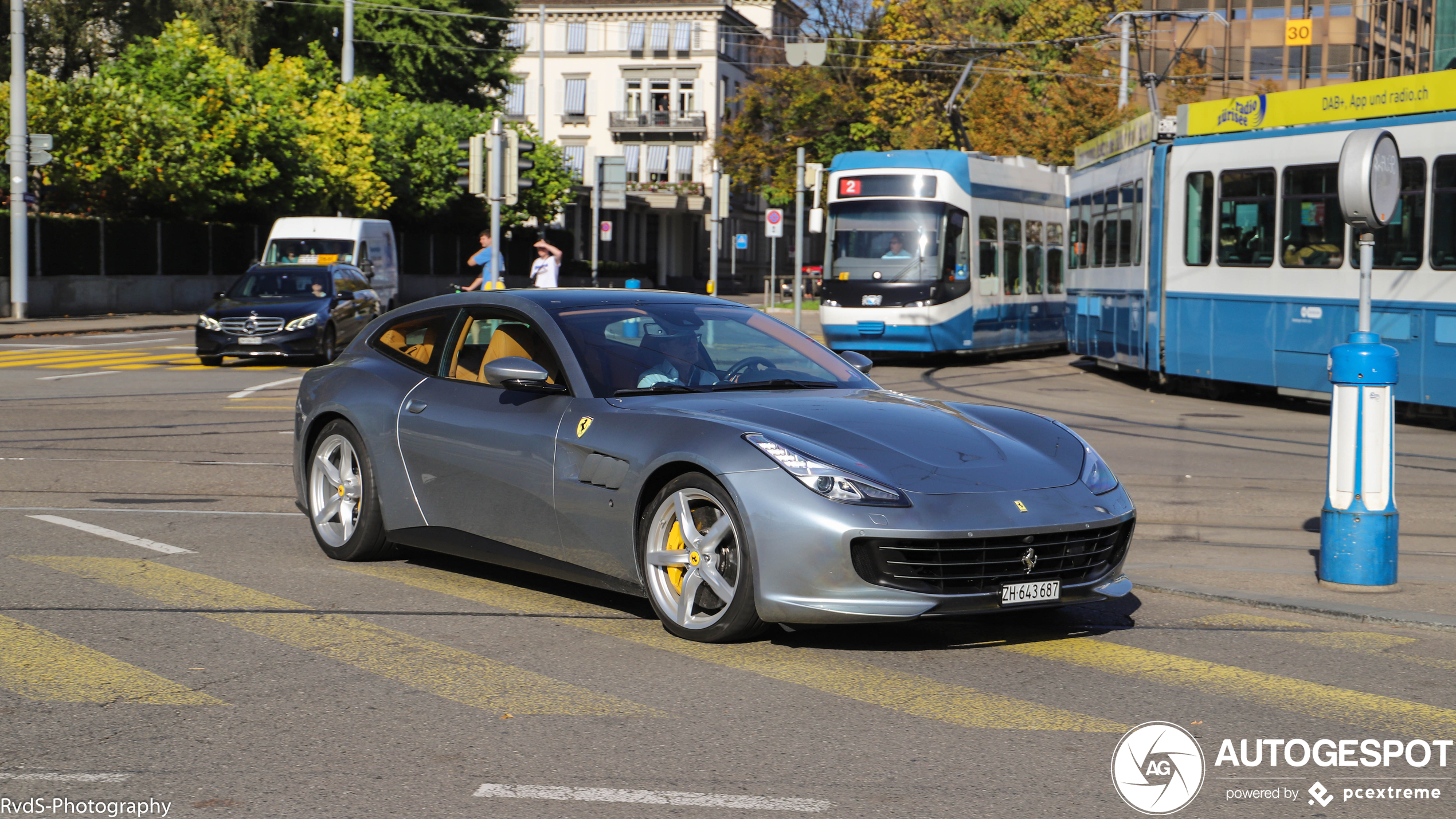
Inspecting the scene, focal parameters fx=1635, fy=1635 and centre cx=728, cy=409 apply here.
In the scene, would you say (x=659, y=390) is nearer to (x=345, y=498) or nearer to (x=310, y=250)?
(x=345, y=498)

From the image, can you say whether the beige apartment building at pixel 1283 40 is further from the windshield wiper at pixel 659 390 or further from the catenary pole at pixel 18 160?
the windshield wiper at pixel 659 390

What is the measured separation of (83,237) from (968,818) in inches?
1521

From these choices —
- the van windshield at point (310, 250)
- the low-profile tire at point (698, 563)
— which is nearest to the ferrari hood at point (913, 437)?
the low-profile tire at point (698, 563)

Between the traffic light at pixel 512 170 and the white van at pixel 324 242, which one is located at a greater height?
the traffic light at pixel 512 170

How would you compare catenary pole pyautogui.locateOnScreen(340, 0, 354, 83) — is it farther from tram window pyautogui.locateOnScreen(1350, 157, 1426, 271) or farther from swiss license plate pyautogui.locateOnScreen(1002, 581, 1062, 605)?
swiss license plate pyautogui.locateOnScreen(1002, 581, 1062, 605)

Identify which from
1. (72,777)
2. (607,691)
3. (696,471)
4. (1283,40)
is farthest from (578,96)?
(72,777)

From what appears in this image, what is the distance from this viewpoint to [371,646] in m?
5.91

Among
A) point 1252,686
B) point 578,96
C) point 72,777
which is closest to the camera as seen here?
point 72,777

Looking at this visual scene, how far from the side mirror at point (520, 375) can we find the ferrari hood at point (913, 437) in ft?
1.90

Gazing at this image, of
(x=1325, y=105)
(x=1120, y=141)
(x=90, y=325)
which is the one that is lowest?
(x=90, y=325)

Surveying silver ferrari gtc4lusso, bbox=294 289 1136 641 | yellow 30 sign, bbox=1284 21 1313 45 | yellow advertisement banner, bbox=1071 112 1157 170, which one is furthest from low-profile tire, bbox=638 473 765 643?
yellow 30 sign, bbox=1284 21 1313 45

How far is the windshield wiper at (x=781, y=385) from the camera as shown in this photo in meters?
6.76

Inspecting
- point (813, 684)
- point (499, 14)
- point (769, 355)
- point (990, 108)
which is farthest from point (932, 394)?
point (499, 14)

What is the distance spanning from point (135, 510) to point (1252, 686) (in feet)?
21.5
